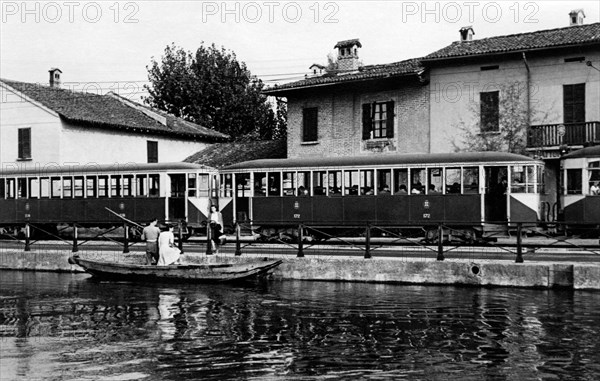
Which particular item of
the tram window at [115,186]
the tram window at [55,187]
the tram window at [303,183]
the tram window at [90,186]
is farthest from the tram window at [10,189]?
the tram window at [303,183]

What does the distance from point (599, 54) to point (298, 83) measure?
12.8 m

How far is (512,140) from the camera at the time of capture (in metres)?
30.2

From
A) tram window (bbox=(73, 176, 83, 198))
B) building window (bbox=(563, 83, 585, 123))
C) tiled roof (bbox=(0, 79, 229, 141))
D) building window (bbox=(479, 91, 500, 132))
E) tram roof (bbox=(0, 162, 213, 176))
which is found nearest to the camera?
building window (bbox=(563, 83, 585, 123))

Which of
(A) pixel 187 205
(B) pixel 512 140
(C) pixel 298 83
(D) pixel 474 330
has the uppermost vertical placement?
(C) pixel 298 83

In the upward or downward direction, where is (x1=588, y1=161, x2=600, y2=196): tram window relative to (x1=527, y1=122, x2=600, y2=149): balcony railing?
downward

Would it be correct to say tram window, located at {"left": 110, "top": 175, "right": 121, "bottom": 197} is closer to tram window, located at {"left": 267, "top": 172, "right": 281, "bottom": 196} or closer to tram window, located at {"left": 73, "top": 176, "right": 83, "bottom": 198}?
tram window, located at {"left": 73, "top": 176, "right": 83, "bottom": 198}

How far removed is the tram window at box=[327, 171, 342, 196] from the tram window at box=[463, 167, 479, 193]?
421 cm

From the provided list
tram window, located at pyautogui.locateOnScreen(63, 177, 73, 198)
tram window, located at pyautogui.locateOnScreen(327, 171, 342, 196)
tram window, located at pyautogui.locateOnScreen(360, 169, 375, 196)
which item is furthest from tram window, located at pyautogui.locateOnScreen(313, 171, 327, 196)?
tram window, located at pyautogui.locateOnScreen(63, 177, 73, 198)

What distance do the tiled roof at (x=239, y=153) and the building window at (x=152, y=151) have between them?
189cm

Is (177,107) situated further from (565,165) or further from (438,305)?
(438,305)

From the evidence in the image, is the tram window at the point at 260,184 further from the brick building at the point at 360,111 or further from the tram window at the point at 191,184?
the brick building at the point at 360,111

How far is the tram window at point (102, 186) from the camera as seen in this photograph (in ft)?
100.0

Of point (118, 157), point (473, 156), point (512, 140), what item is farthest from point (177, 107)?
point (473, 156)

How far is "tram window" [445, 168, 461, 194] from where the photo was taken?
2455 cm
